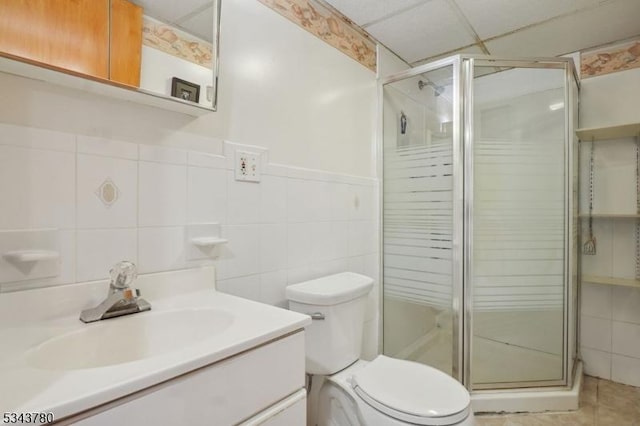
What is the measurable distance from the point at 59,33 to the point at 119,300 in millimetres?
690

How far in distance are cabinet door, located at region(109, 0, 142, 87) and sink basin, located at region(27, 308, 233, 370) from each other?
25.9 inches

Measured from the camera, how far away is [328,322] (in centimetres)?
134

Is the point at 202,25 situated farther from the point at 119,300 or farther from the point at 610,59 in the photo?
the point at 610,59

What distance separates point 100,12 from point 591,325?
2980 millimetres

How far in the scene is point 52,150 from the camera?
34.5 inches

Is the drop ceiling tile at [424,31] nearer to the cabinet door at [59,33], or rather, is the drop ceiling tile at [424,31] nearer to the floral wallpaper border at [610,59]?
the floral wallpaper border at [610,59]

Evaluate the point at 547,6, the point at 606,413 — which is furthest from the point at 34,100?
the point at 606,413

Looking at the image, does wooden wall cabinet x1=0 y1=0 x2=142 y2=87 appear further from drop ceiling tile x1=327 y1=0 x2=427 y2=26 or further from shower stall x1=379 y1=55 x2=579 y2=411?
shower stall x1=379 y1=55 x2=579 y2=411

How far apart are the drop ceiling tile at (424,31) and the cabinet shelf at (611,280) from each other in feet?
5.40

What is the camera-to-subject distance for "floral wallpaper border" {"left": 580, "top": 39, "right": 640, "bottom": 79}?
204 centimetres

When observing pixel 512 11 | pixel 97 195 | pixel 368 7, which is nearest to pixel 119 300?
pixel 97 195

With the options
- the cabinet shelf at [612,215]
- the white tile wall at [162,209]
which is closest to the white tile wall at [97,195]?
the white tile wall at [162,209]

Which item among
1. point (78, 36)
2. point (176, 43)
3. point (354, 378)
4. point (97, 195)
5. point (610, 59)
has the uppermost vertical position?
point (610, 59)

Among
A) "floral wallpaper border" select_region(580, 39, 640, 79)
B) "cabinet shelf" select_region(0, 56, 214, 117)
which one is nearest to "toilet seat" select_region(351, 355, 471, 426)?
"cabinet shelf" select_region(0, 56, 214, 117)
